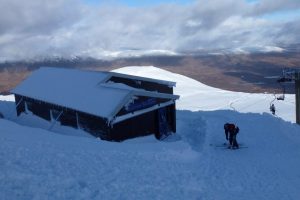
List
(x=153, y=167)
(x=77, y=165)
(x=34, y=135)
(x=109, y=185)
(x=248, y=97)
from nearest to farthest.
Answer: (x=109, y=185)
(x=77, y=165)
(x=153, y=167)
(x=34, y=135)
(x=248, y=97)

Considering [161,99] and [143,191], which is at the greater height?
[161,99]

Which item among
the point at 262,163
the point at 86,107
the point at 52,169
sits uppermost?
the point at 86,107

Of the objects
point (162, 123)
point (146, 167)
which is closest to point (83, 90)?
point (162, 123)

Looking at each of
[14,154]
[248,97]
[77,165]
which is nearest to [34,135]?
[14,154]

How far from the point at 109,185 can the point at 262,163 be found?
967 centimetres

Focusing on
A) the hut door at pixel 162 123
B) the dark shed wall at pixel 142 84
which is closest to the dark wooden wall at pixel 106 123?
the hut door at pixel 162 123

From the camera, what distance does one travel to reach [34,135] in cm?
1895

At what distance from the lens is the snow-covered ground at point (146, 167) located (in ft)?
41.4

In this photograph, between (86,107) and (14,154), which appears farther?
(86,107)

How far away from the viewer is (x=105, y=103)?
2305 centimetres

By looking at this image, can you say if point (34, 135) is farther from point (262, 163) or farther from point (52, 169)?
point (262, 163)

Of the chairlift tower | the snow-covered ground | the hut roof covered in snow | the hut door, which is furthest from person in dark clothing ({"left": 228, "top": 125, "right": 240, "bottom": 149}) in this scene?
the chairlift tower

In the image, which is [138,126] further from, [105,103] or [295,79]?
[295,79]

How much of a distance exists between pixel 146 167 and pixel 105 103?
8092mm
